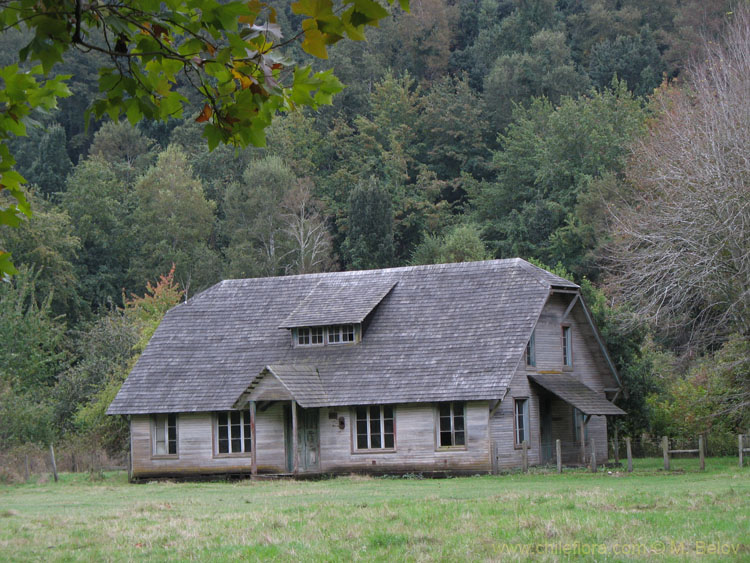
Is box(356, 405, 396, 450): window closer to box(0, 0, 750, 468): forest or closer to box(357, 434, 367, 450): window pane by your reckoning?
box(357, 434, 367, 450): window pane

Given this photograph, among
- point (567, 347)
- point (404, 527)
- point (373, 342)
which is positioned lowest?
point (404, 527)

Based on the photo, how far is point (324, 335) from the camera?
117 ft

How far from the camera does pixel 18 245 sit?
61.7m

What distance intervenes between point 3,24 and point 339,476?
27615 mm

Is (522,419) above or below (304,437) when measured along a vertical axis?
above

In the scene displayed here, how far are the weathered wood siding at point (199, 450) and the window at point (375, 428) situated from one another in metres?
2.73

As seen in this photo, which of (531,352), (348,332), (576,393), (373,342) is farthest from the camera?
(348,332)

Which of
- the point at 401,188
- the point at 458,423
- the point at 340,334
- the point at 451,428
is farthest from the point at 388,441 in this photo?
the point at 401,188

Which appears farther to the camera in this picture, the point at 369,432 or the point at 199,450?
the point at 199,450

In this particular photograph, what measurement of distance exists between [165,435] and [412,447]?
28.9 feet

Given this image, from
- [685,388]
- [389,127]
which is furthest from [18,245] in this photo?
[685,388]

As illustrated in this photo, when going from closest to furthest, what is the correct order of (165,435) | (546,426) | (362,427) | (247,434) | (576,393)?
1. (362,427)
2. (576,393)
3. (247,434)
4. (546,426)
5. (165,435)

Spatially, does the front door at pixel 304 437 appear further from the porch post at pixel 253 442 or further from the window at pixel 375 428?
the window at pixel 375 428

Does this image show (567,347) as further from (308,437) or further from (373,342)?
(308,437)
